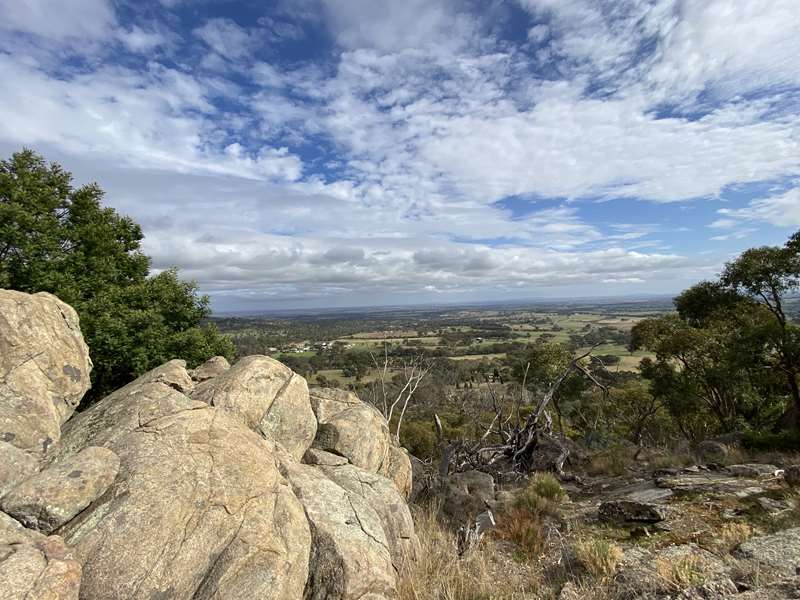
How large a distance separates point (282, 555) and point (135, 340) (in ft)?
60.7

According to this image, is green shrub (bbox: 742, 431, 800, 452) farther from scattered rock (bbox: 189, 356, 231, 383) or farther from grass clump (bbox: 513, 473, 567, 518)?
scattered rock (bbox: 189, 356, 231, 383)

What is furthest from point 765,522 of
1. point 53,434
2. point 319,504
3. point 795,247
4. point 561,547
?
point 795,247

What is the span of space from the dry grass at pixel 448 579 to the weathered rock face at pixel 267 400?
3.11 m

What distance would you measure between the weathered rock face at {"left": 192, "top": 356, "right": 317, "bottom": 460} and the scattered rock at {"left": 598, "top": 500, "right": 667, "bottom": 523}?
7955 millimetres

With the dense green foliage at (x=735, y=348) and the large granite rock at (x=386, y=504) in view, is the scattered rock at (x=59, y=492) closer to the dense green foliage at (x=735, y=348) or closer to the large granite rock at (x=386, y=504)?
the large granite rock at (x=386, y=504)

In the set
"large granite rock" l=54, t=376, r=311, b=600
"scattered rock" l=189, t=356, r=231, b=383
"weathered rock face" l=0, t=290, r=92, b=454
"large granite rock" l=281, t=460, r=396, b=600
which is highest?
"weathered rock face" l=0, t=290, r=92, b=454

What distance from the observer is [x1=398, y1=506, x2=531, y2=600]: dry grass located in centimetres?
657

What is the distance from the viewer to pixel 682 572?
22.0 ft

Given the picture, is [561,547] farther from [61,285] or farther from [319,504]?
[61,285]

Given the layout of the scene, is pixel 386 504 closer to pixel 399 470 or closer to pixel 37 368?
pixel 399 470

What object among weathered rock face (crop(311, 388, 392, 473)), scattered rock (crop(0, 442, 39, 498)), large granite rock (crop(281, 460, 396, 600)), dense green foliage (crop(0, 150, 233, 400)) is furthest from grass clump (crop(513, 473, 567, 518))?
dense green foliage (crop(0, 150, 233, 400))

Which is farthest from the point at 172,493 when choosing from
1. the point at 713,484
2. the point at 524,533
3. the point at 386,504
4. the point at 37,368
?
the point at 713,484

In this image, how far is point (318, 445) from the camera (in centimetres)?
957

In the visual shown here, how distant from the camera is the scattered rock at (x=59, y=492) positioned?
501 centimetres
